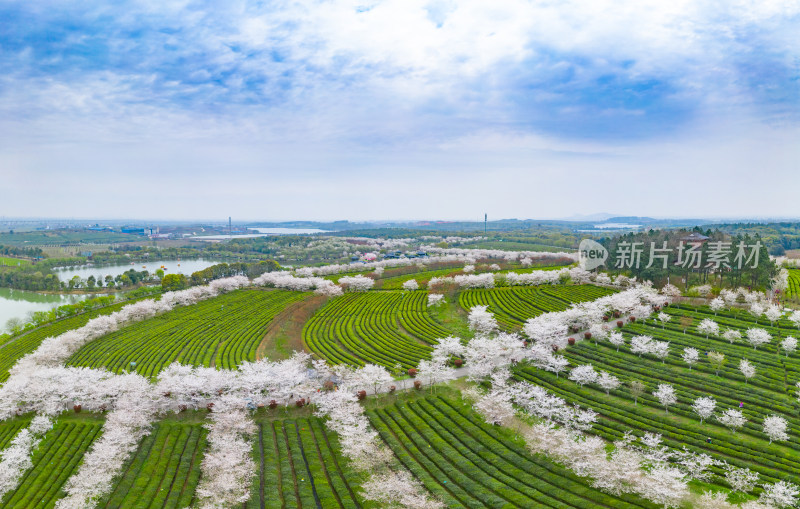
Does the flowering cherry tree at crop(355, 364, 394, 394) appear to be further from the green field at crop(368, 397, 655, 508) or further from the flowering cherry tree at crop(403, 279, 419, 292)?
the flowering cherry tree at crop(403, 279, 419, 292)

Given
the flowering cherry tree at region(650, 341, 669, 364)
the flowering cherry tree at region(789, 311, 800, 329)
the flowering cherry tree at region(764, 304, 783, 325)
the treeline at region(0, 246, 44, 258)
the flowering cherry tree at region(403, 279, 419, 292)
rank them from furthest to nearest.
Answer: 1. the treeline at region(0, 246, 44, 258)
2. the flowering cherry tree at region(403, 279, 419, 292)
3. the flowering cherry tree at region(764, 304, 783, 325)
4. the flowering cherry tree at region(789, 311, 800, 329)
5. the flowering cherry tree at region(650, 341, 669, 364)

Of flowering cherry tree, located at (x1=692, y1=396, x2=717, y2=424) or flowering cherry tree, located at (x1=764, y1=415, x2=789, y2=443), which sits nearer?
flowering cherry tree, located at (x1=764, y1=415, x2=789, y2=443)

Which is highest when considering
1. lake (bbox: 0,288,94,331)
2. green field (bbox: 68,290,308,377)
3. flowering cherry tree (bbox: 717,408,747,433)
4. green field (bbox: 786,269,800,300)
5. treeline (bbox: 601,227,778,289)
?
treeline (bbox: 601,227,778,289)

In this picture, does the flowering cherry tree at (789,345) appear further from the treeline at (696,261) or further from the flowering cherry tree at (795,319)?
the treeline at (696,261)

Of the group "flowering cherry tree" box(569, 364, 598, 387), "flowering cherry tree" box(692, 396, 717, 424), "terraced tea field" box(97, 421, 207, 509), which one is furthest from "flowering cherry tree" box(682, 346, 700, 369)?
"terraced tea field" box(97, 421, 207, 509)

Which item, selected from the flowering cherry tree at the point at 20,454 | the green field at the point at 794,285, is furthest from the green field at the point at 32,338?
the green field at the point at 794,285

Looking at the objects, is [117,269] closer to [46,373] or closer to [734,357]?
[46,373]

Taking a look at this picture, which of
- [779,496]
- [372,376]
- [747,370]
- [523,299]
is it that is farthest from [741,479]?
[523,299]
